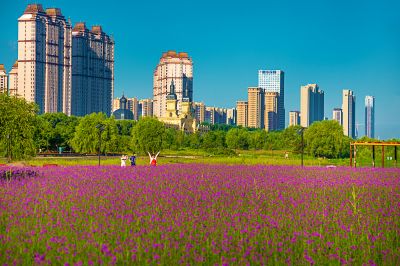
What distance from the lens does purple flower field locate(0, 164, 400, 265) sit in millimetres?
9422

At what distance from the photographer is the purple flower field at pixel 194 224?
9.42 m

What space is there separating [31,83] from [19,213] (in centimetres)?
19346

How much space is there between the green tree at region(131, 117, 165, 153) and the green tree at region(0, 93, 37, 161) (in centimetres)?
3922

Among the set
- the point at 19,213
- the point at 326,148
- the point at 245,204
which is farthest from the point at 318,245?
the point at 326,148

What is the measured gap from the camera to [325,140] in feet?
277

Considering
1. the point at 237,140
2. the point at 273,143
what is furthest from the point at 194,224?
the point at 237,140

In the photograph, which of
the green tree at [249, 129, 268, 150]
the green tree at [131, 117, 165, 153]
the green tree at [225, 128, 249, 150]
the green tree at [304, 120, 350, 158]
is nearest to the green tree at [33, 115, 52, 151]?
the green tree at [131, 117, 165, 153]

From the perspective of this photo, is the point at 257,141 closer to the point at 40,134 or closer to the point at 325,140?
the point at 325,140

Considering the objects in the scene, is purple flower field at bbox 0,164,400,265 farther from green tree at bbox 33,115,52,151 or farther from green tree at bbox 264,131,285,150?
green tree at bbox 264,131,285,150

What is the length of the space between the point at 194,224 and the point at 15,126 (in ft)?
81.9

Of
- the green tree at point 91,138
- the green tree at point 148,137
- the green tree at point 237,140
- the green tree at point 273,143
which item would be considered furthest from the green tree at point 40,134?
the green tree at point 273,143

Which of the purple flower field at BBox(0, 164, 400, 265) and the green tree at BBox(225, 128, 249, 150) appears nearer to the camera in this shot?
the purple flower field at BBox(0, 164, 400, 265)

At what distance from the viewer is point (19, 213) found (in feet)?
42.0

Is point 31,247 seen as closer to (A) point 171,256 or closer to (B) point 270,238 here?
(A) point 171,256
